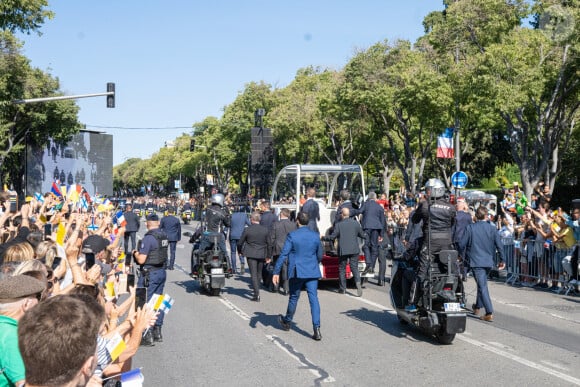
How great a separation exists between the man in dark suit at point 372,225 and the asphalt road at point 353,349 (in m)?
2.18

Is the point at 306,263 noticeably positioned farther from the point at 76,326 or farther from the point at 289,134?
the point at 289,134

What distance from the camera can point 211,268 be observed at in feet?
42.9

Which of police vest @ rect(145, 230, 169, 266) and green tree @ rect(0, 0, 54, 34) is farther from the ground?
green tree @ rect(0, 0, 54, 34)

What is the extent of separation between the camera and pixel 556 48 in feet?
75.1

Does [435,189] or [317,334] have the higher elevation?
[435,189]

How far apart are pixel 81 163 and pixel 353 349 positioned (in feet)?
184

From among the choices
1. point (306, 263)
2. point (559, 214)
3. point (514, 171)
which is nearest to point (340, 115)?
point (559, 214)

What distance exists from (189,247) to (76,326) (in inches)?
976

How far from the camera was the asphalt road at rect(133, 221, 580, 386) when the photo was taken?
715 cm

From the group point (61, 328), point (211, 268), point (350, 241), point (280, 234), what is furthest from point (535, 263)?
point (61, 328)

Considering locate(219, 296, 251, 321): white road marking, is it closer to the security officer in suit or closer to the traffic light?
the security officer in suit

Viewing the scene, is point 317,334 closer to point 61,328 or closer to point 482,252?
point 482,252

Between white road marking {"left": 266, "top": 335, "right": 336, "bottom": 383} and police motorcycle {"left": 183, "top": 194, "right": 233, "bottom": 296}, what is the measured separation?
3.77 m

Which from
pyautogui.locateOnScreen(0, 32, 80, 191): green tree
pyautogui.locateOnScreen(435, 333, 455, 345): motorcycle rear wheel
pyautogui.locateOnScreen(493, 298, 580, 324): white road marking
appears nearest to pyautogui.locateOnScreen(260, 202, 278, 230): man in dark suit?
pyautogui.locateOnScreen(493, 298, 580, 324): white road marking
